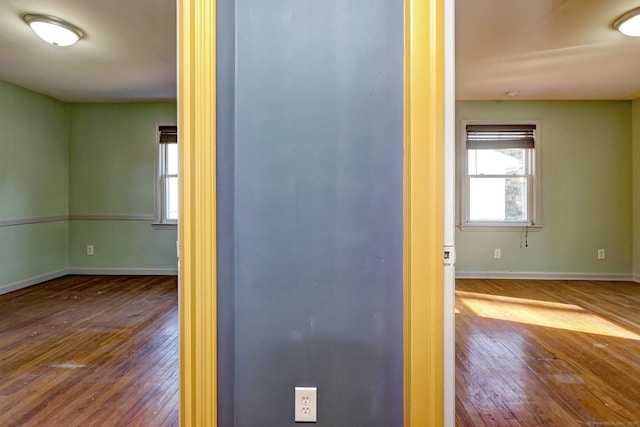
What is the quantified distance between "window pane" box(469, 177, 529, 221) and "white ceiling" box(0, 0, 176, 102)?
3942mm

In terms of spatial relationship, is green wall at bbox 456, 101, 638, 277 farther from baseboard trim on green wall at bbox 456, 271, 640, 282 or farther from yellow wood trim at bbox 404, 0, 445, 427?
yellow wood trim at bbox 404, 0, 445, 427

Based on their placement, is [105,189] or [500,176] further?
[105,189]

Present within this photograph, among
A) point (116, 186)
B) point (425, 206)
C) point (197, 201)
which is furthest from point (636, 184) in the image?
point (116, 186)

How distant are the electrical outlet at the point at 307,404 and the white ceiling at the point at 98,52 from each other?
247 cm

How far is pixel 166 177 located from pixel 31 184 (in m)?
1.52

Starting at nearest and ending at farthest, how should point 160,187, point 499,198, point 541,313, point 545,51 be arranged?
point 545,51
point 541,313
point 499,198
point 160,187

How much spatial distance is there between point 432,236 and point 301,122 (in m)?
0.57

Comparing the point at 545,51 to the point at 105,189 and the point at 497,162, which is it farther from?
the point at 105,189

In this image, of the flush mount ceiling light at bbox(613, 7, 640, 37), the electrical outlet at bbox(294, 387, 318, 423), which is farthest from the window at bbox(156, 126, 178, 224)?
the flush mount ceiling light at bbox(613, 7, 640, 37)

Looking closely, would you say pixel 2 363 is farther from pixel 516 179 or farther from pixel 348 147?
pixel 516 179

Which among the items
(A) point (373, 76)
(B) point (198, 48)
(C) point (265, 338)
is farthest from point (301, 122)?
(C) point (265, 338)

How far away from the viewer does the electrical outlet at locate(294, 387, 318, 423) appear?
123cm

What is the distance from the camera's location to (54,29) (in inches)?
105

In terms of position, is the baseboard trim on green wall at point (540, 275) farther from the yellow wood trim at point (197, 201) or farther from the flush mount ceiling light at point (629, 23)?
the yellow wood trim at point (197, 201)
